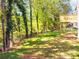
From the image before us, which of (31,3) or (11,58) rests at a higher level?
(31,3)

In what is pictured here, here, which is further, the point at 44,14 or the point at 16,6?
the point at 44,14

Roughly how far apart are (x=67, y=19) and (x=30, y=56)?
77.2ft

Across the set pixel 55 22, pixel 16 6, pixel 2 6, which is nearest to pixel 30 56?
pixel 2 6

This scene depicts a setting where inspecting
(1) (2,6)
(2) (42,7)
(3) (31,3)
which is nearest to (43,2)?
(2) (42,7)

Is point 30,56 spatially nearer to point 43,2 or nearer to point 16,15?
point 16,15

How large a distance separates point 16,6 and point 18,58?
1653 centimetres

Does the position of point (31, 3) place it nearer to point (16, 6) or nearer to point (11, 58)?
point (16, 6)

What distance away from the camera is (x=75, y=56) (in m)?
11.0

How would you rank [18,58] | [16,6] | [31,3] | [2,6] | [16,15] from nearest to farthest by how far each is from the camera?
[18,58] < [2,6] < [16,6] < [16,15] < [31,3]

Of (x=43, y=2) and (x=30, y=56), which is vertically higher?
(x=43, y=2)

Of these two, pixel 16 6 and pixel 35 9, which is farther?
pixel 35 9

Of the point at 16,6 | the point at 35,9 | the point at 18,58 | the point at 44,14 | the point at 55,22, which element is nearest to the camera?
the point at 18,58

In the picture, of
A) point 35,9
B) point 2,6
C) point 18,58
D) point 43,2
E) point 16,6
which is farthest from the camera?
point 43,2

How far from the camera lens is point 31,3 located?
32.9m
